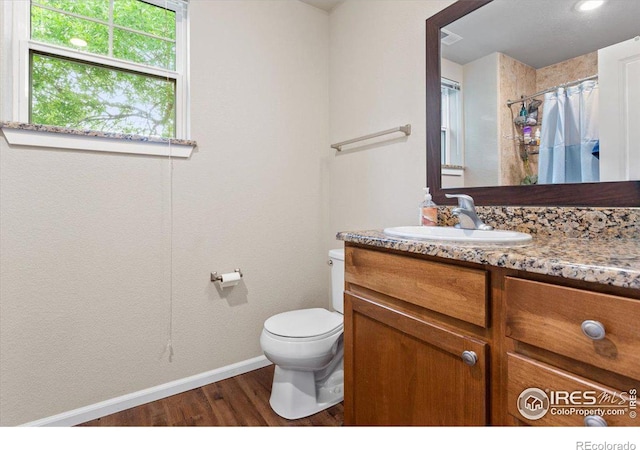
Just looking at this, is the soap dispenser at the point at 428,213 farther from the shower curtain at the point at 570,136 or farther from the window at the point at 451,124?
the shower curtain at the point at 570,136

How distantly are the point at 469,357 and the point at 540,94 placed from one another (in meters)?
1.00

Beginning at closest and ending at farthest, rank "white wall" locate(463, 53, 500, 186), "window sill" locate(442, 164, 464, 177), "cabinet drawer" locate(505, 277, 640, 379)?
"cabinet drawer" locate(505, 277, 640, 379), "white wall" locate(463, 53, 500, 186), "window sill" locate(442, 164, 464, 177)

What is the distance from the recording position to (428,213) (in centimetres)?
139

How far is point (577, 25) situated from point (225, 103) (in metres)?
1.60

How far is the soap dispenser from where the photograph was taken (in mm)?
1385

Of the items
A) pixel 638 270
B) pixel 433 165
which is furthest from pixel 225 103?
pixel 638 270

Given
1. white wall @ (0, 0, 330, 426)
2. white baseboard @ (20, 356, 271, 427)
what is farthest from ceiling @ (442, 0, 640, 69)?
white baseboard @ (20, 356, 271, 427)

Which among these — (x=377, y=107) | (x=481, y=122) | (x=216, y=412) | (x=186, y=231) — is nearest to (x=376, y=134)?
(x=377, y=107)

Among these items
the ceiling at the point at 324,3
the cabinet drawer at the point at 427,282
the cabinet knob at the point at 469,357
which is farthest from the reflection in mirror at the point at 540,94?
the ceiling at the point at 324,3

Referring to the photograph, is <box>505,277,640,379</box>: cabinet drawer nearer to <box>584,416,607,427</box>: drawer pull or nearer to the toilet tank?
<box>584,416,607,427</box>: drawer pull

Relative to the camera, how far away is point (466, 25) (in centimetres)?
137

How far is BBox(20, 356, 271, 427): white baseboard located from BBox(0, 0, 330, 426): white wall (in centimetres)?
3

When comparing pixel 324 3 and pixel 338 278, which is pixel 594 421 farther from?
pixel 324 3
